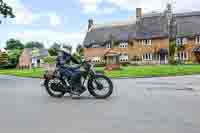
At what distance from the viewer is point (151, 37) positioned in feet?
235

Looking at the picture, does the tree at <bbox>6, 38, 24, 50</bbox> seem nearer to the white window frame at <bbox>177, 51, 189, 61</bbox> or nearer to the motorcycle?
the white window frame at <bbox>177, 51, 189, 61</bbox>

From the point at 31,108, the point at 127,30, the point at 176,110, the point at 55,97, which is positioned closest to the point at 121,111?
the point at 176,110

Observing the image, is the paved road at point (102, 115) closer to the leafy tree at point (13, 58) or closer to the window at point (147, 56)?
the window at point (147, 56)

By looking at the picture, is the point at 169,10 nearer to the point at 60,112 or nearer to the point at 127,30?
the point at 127,30

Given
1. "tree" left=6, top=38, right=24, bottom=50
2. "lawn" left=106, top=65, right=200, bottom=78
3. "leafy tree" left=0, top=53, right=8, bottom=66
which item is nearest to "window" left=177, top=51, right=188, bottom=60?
"lawn" left=106, top=65, right=200, bottom=78

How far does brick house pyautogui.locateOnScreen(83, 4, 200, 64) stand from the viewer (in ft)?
222

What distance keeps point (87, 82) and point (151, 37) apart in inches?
2410

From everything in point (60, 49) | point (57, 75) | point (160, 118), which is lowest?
point (160, 118)

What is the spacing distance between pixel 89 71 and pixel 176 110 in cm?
Answer: 347

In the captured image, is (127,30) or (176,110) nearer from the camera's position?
(176,110)

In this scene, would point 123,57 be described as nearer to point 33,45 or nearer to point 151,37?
point 151,37

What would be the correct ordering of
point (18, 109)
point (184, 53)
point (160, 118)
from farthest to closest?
point (184, 53), point (18, 109), point (160, 118)

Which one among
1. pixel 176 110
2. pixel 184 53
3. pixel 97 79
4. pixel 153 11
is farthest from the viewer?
pixel 153 11

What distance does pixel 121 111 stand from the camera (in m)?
9.01
